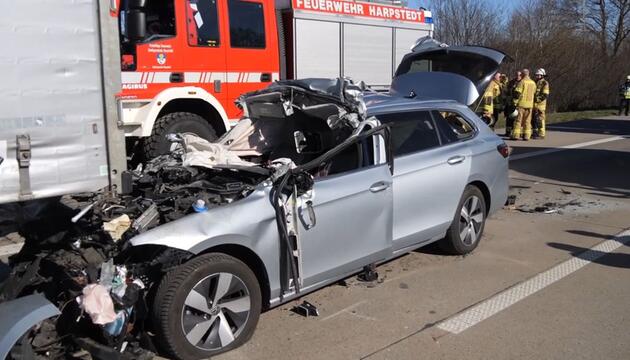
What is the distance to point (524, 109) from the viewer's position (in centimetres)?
1520

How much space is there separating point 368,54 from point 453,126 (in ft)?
19.0

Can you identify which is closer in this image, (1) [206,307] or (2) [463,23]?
(1) [206,307]

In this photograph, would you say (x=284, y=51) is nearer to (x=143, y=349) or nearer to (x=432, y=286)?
(x=432, y=286)

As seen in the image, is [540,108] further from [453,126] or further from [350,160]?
[350,160]

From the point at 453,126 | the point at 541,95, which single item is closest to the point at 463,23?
the point at 541,95

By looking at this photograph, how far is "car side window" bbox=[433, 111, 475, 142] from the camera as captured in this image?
18.2ft

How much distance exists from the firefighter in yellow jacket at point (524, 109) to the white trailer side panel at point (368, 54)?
4896mm

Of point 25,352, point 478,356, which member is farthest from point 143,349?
point 478,356

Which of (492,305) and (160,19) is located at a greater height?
(160,19)

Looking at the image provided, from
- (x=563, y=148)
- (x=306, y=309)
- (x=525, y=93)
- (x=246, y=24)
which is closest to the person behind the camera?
(x=306, y=309)

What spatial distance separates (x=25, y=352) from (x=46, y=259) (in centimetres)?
66

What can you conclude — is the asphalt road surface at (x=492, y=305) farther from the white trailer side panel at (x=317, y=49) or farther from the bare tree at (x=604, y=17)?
the bare tree at (x=604, y=17)

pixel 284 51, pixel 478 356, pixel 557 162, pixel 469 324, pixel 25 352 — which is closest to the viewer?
pixel 25 352

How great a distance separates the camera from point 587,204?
8.08 m
